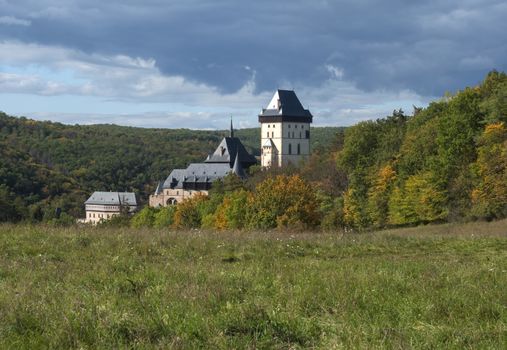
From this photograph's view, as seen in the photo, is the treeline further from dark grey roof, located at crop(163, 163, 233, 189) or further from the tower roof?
the tower roof

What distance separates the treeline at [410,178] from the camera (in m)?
46.0

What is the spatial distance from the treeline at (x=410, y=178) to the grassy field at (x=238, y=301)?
2528 centimetres

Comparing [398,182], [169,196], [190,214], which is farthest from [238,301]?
[169,196]

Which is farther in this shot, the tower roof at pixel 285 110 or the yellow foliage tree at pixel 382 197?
the tower roof at pixel 285 110

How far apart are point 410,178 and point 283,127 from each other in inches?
4662

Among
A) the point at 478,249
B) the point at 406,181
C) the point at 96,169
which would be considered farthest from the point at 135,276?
the point at 96,169

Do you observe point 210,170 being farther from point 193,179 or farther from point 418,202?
point 418,202

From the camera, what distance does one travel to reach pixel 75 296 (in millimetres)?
7215

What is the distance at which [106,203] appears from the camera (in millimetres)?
149875

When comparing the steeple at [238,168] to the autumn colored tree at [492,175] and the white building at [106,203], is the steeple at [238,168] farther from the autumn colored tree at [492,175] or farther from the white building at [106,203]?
the autumn colored tree at [492,175]

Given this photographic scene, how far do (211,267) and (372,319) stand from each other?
394cm

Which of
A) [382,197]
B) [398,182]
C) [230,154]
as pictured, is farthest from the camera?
[230,154]

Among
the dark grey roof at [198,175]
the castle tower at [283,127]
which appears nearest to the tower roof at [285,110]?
the castle tower at [283,127]

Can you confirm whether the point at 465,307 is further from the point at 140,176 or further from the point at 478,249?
the point at 140,176
